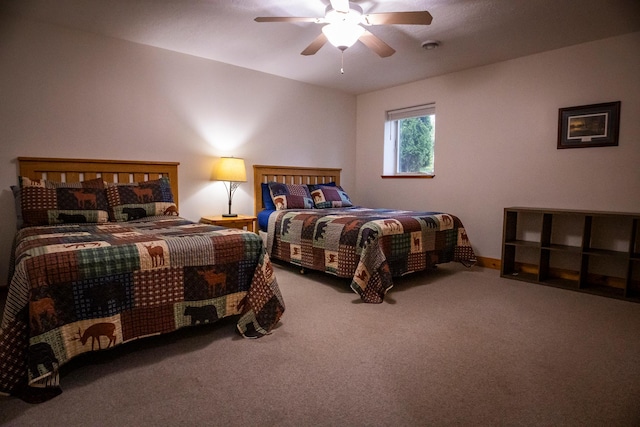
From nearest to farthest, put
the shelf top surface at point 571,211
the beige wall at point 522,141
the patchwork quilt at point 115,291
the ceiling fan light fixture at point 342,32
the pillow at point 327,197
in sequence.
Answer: the patchwork quilt at point 115,291 < the ceiling fan light fixture at point 342,32 < the shelf top surface at point 571,211 < the beige wall at point 522,141 < the pillow at point 327,197

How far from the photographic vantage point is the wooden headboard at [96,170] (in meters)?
2.83

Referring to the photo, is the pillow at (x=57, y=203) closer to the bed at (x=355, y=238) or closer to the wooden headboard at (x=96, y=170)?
the wooden headboard at (x=96, y=170)

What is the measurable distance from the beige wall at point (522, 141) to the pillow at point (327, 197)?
92 cm

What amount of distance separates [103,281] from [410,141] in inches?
159

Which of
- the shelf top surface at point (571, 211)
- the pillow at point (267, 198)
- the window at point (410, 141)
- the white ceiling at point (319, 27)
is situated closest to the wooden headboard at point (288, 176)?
the pillow at point (267, 198)

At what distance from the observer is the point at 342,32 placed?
2.39 meters

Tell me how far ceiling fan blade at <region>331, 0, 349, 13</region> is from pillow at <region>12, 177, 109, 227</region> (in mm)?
2207

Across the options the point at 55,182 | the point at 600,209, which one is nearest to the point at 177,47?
the point at 55,182

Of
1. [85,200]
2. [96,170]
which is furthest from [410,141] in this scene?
[85,200]

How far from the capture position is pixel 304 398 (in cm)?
148

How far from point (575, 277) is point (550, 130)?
143 centimetres

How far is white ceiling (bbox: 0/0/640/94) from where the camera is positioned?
2.53 metres

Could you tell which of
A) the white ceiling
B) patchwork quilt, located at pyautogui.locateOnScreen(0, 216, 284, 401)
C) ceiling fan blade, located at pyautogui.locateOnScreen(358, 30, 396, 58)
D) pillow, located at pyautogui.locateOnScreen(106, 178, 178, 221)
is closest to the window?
the white ceiling

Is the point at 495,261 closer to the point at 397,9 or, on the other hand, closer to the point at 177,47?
the point at 397,9
